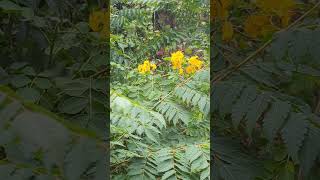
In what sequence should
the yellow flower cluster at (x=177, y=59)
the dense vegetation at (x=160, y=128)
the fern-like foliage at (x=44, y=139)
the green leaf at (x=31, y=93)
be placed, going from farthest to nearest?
the yellow flower cluster at (x=177, y=59), the dense vegetation at (x=160, y=128), the green leaf at (x=31, y=93), the fern-like foliage at (x=44, y=139)

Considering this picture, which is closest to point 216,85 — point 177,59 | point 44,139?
point 44,139

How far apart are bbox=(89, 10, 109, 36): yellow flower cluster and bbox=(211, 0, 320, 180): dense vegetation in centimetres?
19

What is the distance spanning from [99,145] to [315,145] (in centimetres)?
28

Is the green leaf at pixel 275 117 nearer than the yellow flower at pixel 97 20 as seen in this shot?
Yes

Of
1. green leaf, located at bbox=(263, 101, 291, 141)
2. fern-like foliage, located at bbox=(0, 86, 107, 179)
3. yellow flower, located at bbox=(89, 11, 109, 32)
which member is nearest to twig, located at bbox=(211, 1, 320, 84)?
green leaf, located at bbox=(263, 101, 291, 141)

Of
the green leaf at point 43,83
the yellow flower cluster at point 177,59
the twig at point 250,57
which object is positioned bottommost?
the yellow flower cluster at point 177,59

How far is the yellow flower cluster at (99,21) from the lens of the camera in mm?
814

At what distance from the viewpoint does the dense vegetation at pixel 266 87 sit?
57cm

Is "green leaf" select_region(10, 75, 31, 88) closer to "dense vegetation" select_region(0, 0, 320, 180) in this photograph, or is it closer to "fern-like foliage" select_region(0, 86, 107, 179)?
"dense vegetation" select_region(0, 0, 320, 180)

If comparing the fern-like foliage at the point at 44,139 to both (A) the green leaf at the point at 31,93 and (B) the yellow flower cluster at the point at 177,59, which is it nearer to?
(A) the green leaf at the point at 31,93

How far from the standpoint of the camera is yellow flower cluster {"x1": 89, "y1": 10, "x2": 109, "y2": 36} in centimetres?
81

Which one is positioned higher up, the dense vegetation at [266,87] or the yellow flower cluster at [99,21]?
the yellow flower cluster at [99,21]

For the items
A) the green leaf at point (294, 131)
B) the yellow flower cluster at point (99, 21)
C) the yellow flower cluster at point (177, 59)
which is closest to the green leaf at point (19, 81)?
the yellow flower cluster at point (99, 21)

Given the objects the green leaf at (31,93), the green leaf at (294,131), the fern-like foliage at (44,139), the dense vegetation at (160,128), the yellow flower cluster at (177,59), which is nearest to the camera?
the fern-like foliage at (44,139)
